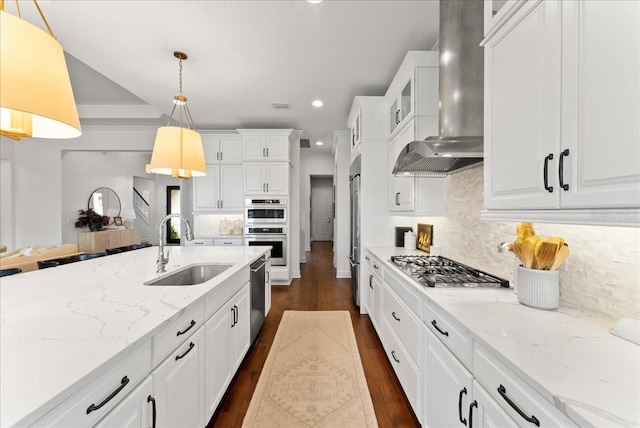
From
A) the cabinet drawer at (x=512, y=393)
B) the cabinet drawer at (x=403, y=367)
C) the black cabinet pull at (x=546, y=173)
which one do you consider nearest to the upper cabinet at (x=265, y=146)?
the cabinet drawer at (x=403, y=367)

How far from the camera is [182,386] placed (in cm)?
128

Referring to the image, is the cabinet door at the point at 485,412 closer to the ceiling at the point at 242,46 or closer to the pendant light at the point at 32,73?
the pendant light at the point at 32,73

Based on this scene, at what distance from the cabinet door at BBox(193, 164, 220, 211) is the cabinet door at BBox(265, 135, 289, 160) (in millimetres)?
1103

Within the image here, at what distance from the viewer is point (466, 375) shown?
1099 mm

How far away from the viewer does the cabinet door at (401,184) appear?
2.67m

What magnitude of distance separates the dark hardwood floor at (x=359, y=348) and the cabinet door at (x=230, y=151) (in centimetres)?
256

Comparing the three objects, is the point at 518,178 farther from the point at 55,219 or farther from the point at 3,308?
the point at 55,219

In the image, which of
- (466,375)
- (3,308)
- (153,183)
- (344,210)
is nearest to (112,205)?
(153,183)

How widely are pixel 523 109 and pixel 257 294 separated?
2.53 metres

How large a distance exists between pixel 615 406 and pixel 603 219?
18.2 inches

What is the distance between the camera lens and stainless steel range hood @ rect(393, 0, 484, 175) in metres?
1.68

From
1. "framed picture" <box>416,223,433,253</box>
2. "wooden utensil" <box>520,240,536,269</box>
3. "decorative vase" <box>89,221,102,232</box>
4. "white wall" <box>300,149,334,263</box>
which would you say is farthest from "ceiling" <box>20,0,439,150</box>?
"decorative vase" <box>89,221,102,232</box>

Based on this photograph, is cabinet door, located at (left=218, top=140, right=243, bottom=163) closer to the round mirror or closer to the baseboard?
the baseboard

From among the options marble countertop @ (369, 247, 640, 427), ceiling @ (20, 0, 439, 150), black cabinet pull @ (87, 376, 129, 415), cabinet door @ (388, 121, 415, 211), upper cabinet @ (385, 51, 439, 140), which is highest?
ceiling @ (20, 0, 439, 150)
